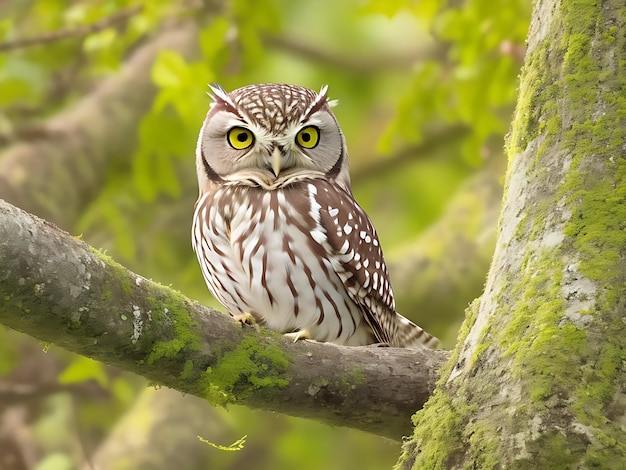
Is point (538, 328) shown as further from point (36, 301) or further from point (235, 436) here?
point (235, 436)

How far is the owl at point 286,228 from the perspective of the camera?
3.87 metres

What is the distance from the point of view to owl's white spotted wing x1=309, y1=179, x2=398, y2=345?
3957mm

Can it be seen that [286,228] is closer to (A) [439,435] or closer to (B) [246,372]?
(B) [246,372]

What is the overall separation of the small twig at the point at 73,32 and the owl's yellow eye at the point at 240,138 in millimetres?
2111

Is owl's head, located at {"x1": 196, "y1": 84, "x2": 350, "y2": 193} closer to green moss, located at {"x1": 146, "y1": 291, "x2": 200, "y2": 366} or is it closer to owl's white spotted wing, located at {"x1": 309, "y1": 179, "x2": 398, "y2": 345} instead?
owl's white spotted wing, located at {"x1": 309, "y1": 179, "x2": 398, "y2": 345}

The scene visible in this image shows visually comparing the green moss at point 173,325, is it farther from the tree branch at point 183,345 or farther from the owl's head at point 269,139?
the owl's head at point 269,139

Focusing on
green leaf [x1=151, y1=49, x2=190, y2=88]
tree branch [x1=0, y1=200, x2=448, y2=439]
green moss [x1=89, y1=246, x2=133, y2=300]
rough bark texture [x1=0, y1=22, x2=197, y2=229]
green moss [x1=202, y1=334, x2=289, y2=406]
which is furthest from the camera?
rough bark texture [x1=0, y1=22, x2=197, y2=229]

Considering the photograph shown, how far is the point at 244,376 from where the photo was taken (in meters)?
2.83

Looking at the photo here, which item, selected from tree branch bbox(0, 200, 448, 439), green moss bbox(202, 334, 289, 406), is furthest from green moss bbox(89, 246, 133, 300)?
green moss bbox(202, 334, 289, 406)

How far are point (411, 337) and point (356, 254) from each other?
641mm

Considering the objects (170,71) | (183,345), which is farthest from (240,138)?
(183,345)

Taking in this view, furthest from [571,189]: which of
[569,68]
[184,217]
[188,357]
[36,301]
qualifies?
[184,217]

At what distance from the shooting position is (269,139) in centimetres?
400

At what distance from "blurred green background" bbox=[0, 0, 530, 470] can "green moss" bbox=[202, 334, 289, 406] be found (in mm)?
1701
